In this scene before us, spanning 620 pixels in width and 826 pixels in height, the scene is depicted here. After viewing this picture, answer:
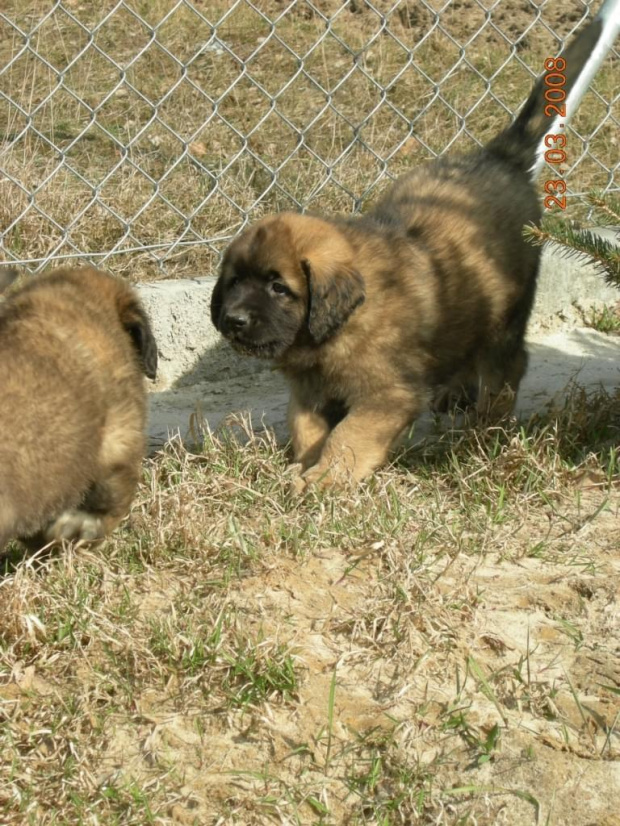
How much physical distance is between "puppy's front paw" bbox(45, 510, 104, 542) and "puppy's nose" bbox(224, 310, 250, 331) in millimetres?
819

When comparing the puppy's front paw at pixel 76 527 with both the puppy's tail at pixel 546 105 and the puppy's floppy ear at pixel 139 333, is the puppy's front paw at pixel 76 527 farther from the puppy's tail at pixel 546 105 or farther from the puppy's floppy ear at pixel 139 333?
the puppy's tail at pixel 546 105

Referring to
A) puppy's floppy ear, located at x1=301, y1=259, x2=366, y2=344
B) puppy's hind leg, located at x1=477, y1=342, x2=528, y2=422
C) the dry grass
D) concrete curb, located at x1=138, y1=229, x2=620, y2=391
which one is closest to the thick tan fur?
puppy's floppy ear, located at x1=301, y1=259, x2=366, y2=344

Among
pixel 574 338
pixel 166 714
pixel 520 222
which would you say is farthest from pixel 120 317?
pixel 574 338

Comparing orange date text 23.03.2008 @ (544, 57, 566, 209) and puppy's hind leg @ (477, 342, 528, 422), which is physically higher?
orange date text 23.03.2008 @ (544, 57, 566, 209)

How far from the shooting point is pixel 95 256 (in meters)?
4.92

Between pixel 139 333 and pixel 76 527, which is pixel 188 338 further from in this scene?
pixel 76 527

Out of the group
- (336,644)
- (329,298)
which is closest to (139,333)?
(329,298)

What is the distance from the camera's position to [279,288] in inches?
152

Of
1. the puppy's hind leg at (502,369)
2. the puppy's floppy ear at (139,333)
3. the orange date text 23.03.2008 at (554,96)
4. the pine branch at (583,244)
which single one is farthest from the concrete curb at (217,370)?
the pine branch at (583,244)

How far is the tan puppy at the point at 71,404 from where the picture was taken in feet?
9.26

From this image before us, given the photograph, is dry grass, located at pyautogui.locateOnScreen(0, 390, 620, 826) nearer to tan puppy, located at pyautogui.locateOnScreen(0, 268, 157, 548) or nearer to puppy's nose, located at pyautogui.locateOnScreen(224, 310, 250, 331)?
tan puppy, located at pyautogui.locateOnScreen(0, 268, 157, 548)

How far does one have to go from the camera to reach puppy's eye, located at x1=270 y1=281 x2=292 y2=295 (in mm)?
3850

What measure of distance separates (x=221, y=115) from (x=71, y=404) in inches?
136

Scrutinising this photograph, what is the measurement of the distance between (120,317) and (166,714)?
4.31ft
